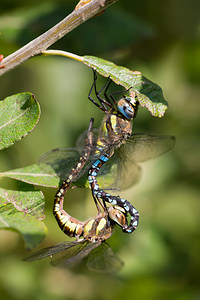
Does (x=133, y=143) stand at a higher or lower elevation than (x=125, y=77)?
lower

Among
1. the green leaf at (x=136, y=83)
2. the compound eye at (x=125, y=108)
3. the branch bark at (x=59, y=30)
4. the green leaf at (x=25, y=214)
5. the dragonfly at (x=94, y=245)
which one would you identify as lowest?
the dragonfly at (x=94, y=245)

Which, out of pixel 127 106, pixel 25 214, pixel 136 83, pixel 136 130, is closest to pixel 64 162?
pixel 127 106

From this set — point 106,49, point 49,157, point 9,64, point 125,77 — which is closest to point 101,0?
point 125,77

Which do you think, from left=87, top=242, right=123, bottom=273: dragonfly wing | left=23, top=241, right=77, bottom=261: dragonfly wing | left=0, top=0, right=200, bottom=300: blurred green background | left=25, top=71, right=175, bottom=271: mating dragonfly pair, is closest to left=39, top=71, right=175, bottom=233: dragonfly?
left=25, top=71, right=175, bottom=271: mating dragonfly pair

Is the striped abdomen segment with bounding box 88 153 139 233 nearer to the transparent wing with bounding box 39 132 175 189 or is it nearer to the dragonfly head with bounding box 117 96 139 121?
the transparent wing with bounding box 39 132 175 189

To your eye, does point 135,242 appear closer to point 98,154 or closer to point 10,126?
point 98,154

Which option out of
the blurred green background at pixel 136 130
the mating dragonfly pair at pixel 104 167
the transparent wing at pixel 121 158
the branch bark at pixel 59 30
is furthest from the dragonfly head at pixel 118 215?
the branch bark at pixel 59 30

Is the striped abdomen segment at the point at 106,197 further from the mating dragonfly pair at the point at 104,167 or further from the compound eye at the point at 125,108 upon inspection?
the compound eye at the point at 125,108

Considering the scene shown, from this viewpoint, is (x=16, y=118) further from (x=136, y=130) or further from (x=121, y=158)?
(x=136, y=130)
